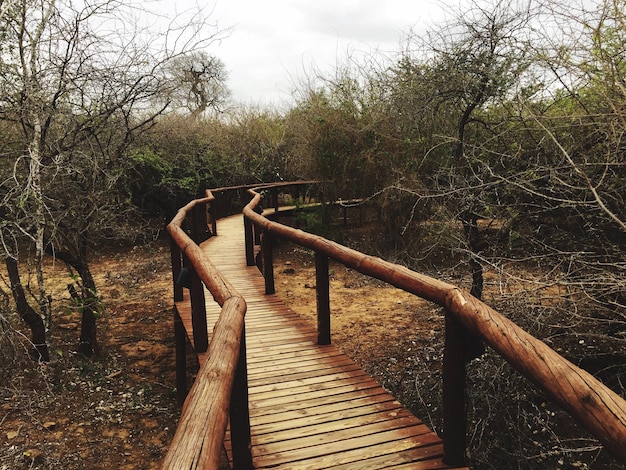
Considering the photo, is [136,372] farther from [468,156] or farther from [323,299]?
[468,156]

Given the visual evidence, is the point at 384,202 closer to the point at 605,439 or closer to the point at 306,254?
the point at 306,254

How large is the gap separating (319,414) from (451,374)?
96 centimetres

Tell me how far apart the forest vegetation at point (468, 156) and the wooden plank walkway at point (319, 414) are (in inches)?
50.2

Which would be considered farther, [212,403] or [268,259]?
[268,259]

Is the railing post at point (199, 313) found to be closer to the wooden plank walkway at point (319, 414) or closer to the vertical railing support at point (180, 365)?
the wooden plank walkway at point (319, 414)

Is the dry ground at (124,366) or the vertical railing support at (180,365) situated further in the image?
the vertical railing support at (180,365)

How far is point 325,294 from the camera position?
4.21 meters

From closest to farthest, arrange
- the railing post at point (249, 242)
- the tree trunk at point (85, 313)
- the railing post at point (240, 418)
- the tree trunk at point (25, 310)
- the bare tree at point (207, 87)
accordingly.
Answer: the railing post at point (240, 418) < the tree trunk at point (25, 310) < the tree trunk at point (85, 313) < the railing post at point (249, 242) < the bare tree at point (207, 87)

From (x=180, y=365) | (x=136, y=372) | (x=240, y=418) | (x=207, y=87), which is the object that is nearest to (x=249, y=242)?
(x=180, y=365)

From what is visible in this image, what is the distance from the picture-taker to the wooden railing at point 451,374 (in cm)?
130

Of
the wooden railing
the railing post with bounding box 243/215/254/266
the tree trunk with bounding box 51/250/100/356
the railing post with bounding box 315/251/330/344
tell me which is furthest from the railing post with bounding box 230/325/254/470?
the tree trunk with bounding box 51/250/100/356

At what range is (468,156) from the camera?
729 cm

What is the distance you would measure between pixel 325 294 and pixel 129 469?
2794 mm

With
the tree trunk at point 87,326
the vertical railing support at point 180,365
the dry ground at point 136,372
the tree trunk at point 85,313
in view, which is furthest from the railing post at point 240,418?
the tree trunk at point 87,326
